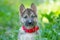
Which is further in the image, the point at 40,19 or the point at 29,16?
the point at 40,19

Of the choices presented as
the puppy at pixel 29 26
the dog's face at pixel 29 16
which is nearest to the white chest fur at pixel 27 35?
the puppy at pixel 29 26

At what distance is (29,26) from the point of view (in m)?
9.72

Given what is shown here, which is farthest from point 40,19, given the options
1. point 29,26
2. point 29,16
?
point 29,26

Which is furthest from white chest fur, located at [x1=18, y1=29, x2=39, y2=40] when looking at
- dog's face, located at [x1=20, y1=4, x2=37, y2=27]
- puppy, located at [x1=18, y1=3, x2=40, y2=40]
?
dog's face, located at [x1=20, y1=4, x2=37, y2=27]

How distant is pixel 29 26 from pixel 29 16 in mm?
285

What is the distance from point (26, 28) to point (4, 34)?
1.55 metres

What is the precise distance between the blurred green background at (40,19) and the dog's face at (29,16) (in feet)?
1.48

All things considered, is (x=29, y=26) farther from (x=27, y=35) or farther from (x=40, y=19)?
(x=40, y=19)

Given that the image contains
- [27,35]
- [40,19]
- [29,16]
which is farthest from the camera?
[40,19]

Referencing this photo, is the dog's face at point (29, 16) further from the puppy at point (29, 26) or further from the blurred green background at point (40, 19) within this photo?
the blurred green background at point (40, 19)

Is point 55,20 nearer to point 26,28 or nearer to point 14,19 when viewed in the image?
point 26,28

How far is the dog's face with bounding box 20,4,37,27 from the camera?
382 inches

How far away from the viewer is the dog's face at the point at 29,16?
31.8ft

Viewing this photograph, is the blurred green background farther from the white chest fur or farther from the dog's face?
the dog's face
